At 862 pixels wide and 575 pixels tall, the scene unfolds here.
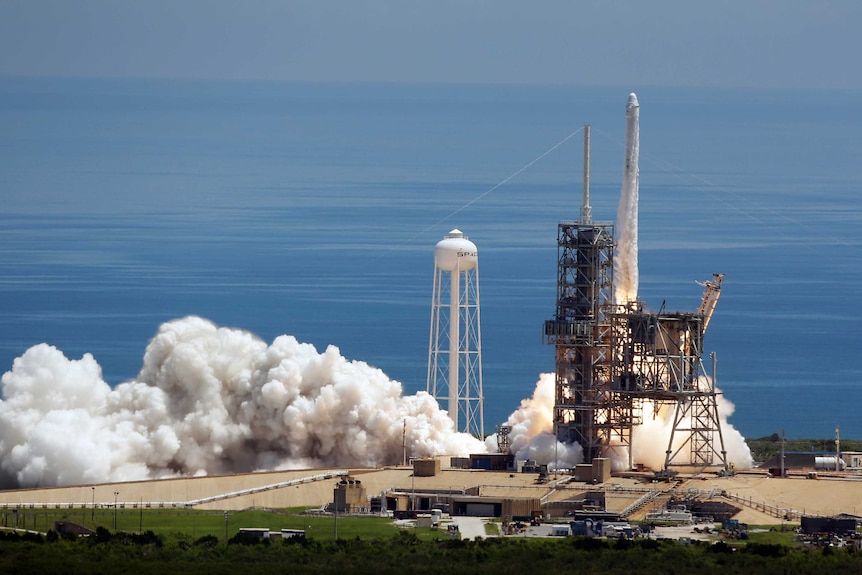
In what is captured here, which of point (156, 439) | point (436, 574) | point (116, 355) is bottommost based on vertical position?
point (436, 574)

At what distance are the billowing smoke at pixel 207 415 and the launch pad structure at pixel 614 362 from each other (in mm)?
6128

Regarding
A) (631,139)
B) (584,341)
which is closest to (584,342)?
(584,341)

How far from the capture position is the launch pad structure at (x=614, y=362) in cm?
8431

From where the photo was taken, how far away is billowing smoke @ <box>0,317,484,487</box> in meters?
90.1

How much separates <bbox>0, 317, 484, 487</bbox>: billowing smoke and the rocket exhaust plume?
8.42 m

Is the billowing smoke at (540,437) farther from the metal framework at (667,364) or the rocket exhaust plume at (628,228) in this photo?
the rocket exhaust plume at (628,228)

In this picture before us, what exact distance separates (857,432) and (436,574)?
208 ft

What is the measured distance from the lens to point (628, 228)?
287ft

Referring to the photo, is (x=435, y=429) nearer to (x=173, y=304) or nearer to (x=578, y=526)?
(x=578, y=526)

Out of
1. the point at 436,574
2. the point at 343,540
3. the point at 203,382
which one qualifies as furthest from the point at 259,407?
the point at 436,574

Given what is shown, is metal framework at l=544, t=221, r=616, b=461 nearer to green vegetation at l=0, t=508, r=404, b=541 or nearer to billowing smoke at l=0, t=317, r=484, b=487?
billowing smoke at l=0, t=317, r=484, b=487

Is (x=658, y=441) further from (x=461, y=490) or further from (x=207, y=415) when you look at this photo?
(x=207, y=415)

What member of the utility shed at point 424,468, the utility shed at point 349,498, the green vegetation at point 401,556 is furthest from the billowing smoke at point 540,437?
the green vegetation at point 401,556

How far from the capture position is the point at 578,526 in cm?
7556
